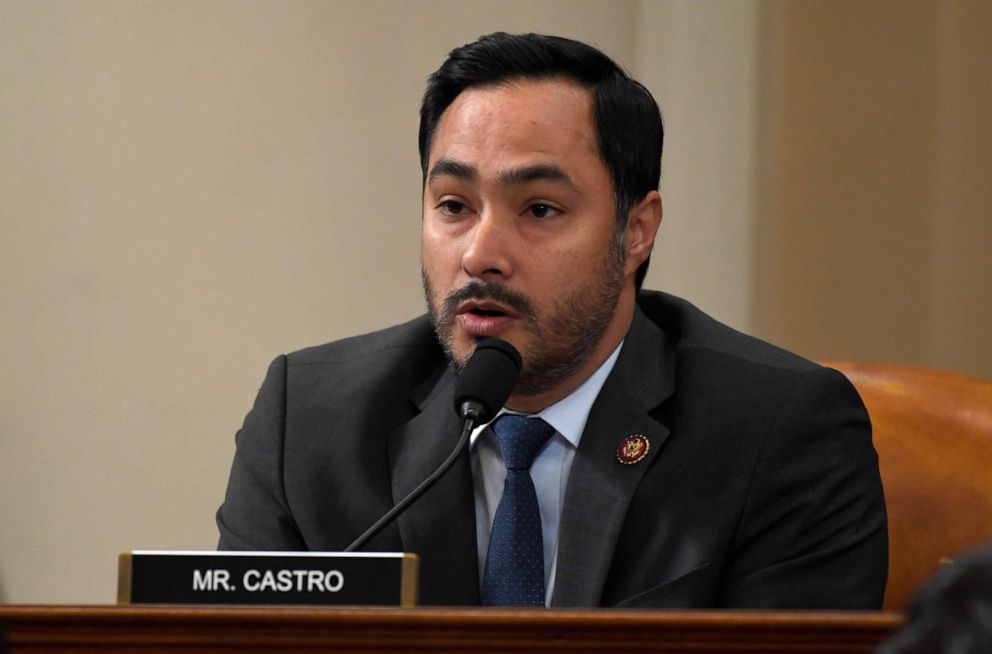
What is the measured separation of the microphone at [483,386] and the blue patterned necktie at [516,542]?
22cm

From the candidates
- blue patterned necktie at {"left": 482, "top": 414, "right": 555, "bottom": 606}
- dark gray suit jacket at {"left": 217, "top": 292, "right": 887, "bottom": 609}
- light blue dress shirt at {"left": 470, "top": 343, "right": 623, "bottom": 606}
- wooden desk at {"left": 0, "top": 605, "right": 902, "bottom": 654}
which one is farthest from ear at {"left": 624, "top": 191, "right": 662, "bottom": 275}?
wooden desk at {"left": 0, "top": 605, "right": 902, "bottom": 654}

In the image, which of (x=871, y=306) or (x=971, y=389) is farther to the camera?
(x=871, y=306)

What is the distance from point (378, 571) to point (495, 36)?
40.3 inches

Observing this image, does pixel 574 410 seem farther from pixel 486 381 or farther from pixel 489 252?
pixel 486 381

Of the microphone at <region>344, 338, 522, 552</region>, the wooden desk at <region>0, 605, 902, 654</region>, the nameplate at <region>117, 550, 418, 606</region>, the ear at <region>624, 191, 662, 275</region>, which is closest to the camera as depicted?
the wooden desk at <region>0, 605, 902, 654</region>

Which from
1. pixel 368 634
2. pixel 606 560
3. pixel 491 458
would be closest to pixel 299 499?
pixel 491 458

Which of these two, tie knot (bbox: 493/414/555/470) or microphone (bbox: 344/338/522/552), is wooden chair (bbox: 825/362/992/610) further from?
microphone (bbox: 344/338/522/552)

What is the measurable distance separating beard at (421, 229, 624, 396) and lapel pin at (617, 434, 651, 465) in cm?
14

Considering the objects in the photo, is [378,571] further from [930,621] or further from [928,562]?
[928,562]

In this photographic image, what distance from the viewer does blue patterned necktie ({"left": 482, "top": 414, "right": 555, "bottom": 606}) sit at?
1718mm

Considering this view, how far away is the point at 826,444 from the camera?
181cm

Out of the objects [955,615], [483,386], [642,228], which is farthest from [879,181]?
[955,615]

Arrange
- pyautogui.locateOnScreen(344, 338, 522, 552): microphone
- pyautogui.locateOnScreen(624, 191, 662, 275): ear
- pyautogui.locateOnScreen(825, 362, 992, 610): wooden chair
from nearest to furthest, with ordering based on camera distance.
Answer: pyautogui.locateOnScreen(344, 338, 522, 552): microphone
pyautogui.locateOnScreen(825, 362, 992, 610): wooden chair
pyautogui.locateOnScreen(624, 191, 662, 275): ear

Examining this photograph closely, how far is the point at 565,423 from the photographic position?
73.5 inches
